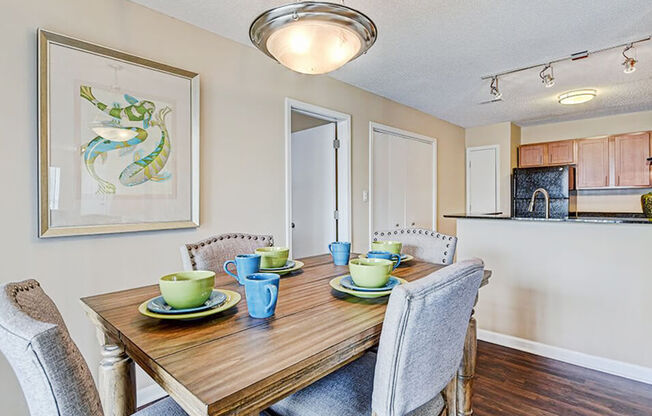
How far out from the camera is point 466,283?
904mm

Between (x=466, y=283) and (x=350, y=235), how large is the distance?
237 centimetres

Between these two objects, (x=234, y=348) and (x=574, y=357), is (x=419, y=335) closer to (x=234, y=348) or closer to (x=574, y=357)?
(x=234, y=348)

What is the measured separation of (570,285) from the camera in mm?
2439

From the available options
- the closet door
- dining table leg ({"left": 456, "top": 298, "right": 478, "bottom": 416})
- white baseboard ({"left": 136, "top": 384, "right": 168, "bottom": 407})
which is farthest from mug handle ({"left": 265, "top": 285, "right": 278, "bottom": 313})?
the closet door

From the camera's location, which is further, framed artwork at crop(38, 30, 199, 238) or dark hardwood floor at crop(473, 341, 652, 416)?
dark hardwood floor at crop(473, 341, 652, 416)

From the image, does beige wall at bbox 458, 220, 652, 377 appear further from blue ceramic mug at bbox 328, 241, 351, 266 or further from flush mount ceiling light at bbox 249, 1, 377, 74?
flush mount ceiling light at bbox 249, 1, 377, 74

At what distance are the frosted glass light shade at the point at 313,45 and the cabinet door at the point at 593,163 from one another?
463 cm

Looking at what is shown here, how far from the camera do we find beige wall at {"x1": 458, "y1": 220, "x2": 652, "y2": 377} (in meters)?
2.22

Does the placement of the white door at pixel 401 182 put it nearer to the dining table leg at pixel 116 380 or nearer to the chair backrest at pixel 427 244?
the chair backrest at pixel 427 244

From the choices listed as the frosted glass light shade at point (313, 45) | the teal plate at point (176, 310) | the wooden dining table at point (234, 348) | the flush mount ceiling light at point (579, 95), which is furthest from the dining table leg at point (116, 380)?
the flush mount ceiling light at point (579, 95)

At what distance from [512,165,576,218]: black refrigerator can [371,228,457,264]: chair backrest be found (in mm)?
3443

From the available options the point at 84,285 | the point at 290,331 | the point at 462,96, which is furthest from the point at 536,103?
the point at 84,285

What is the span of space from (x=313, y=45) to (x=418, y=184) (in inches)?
126

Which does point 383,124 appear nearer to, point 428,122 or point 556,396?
point 428,122
